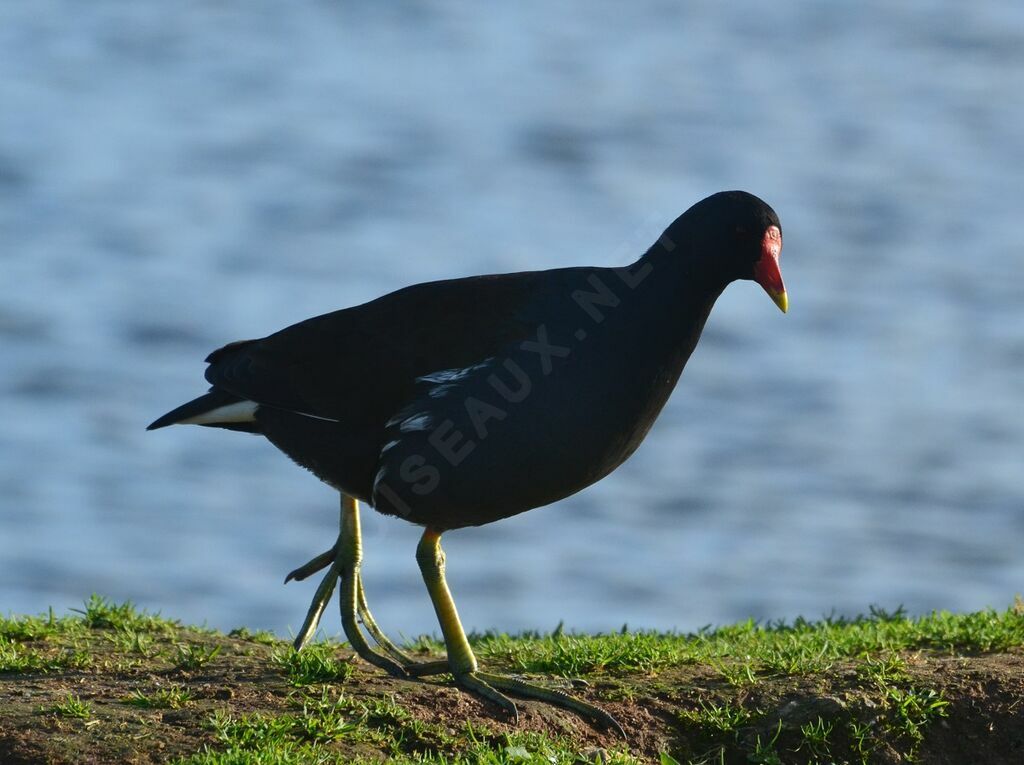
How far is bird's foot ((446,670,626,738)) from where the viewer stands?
4812 mm

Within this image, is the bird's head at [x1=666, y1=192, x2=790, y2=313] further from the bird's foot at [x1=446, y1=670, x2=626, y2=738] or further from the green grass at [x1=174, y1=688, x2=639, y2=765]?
the green grass at [x1=174, y1=688, x2=639, y2=765]

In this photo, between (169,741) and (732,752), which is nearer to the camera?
(169,741)

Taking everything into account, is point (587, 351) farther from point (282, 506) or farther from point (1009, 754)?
point (282, 506)

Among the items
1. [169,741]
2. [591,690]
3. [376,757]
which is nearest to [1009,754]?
[591,690]

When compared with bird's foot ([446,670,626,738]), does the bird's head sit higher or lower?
higher

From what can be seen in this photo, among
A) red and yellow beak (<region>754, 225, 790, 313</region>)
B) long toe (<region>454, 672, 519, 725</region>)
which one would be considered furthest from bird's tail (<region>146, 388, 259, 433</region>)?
red and yellow beak (<region>754, 225, 790, 313</region>)

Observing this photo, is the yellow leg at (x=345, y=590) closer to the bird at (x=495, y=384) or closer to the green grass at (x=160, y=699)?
the bird at (x=495, y=384)

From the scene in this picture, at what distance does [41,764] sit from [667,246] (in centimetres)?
241

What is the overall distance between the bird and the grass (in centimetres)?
24

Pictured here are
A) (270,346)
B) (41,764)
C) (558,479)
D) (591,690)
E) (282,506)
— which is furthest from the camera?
(282,506)

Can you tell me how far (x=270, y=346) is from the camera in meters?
5.46

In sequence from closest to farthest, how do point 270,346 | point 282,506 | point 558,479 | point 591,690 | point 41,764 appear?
1. point 41,764
2. point 558,479
3. point 591,690
4. point 270,346
5. point 282,506

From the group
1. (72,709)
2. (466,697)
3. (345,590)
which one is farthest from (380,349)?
(72,709)

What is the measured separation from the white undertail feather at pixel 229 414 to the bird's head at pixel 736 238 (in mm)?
1550
